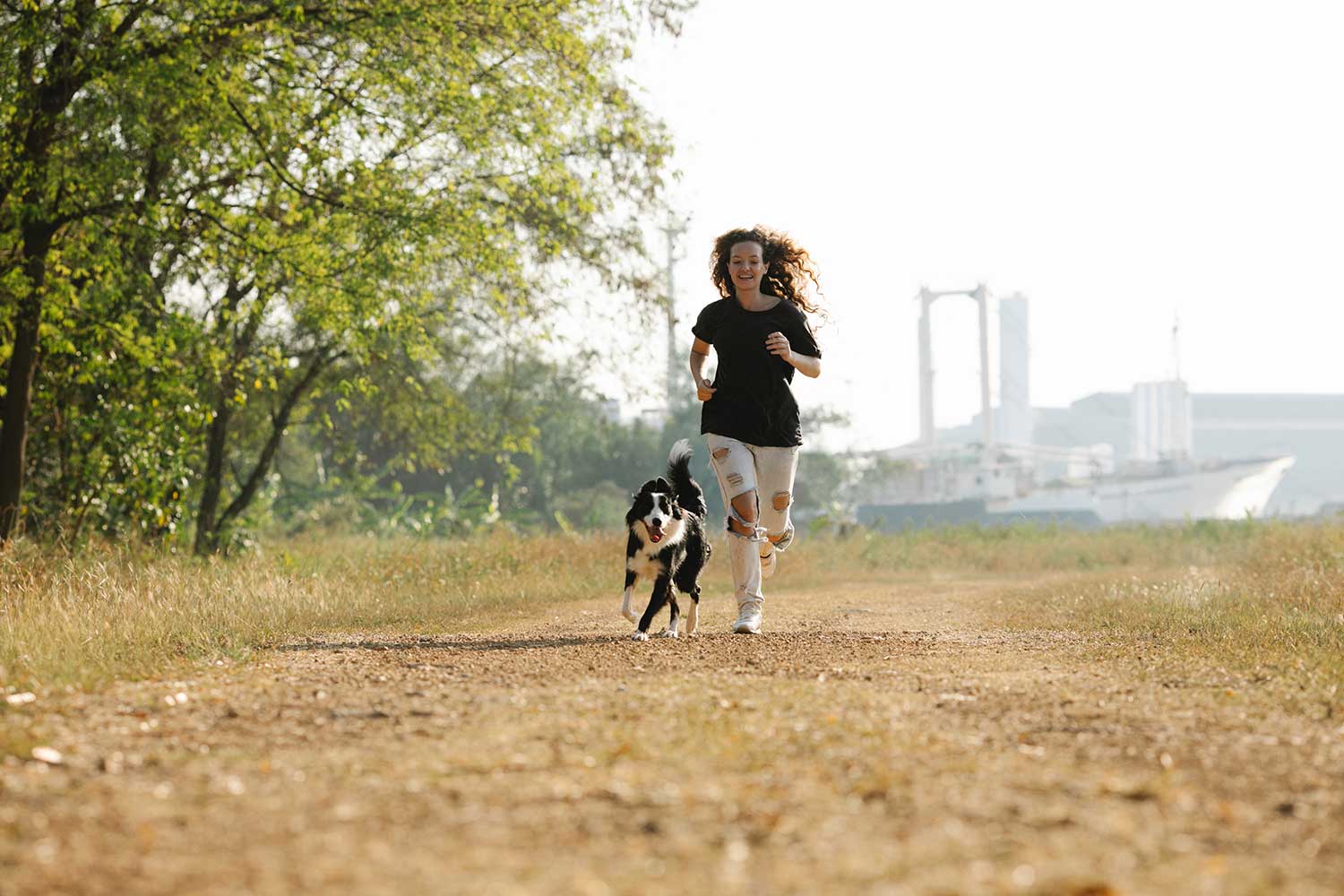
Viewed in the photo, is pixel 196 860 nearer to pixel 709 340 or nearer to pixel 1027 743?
pixel 1027 743

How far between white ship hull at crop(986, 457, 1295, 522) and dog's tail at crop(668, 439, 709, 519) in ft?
260

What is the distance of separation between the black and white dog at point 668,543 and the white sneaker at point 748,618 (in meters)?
0.33

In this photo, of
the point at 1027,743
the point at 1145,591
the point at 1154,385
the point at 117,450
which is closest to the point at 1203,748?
the point at 1027,743

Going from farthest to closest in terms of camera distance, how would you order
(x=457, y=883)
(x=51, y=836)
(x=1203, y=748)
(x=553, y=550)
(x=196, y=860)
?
(x=553, y=550), (x=1203, y=748), (x=51, y=836), (x=196, y=860), (x=457, y=883)

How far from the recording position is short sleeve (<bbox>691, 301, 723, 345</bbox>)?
28.6 feet

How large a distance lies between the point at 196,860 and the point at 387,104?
39.8ft

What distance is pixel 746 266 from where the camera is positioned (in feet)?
28.1

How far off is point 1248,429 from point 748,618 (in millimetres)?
145274

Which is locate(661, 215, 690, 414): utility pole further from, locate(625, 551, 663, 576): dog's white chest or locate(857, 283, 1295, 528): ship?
locate(857, 283, 1295, 528): ship

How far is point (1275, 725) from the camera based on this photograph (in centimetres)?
503

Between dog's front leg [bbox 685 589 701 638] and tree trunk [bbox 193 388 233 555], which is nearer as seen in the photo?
dog's front leg [bbox 685 589 701 638]

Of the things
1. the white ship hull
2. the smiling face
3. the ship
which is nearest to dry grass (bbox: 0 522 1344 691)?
the smiling face

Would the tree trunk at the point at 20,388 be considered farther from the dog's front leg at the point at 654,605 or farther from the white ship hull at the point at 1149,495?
the white ship hull at the point at 1149,495

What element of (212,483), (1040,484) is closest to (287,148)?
(212,483)
